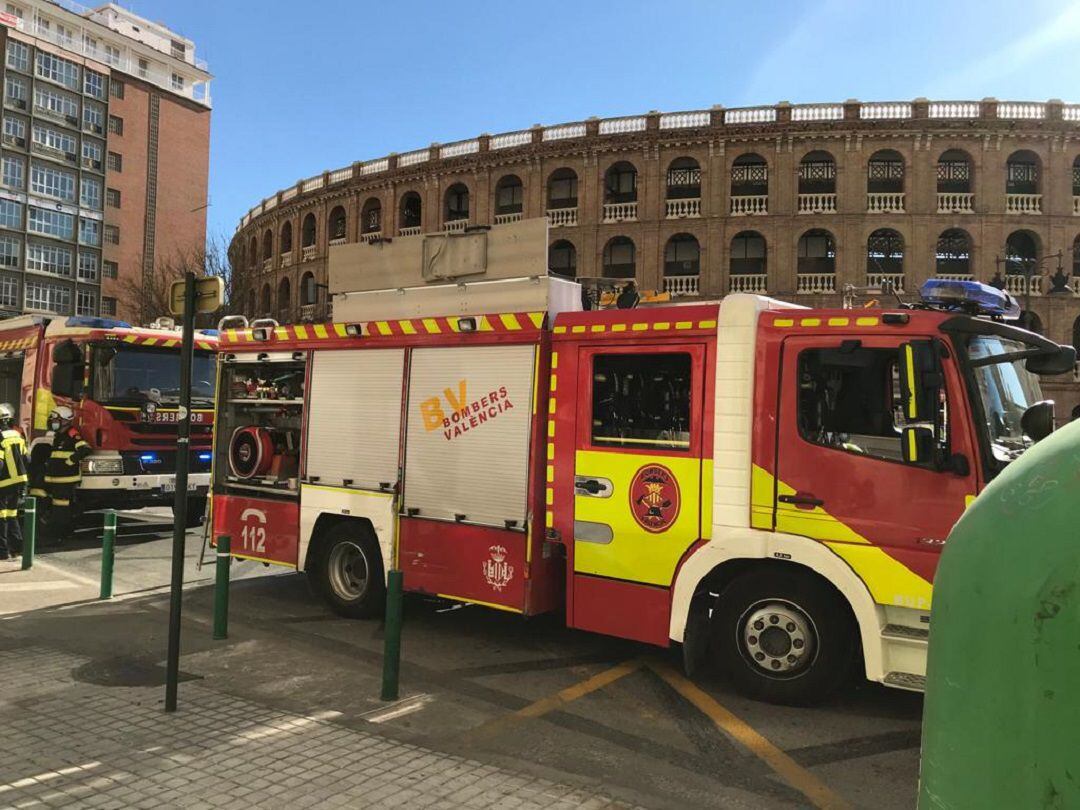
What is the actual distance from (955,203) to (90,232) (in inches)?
2397

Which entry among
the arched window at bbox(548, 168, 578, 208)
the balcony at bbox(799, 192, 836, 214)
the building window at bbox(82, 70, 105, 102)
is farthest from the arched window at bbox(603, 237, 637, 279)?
the building window at bbox(82, 70, 105, 102)

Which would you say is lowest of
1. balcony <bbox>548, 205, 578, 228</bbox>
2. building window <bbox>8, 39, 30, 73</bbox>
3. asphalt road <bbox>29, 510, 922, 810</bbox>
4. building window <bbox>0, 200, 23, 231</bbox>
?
asphalt road <bbox>29, 510, 922, 810</bbox>

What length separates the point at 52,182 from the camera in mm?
60188

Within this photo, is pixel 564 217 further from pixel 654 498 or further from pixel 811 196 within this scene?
pixel 654 498

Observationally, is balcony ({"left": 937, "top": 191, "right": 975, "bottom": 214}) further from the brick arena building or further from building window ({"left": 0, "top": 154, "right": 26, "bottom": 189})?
building window ({"left": 0, "top": 154, "right": 26, "bottom": 189})

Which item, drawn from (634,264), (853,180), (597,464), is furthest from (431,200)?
(597,464)

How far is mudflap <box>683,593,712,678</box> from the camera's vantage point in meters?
5.42

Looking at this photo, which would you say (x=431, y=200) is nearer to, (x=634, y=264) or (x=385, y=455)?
(x=634, y=264)

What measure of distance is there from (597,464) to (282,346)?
3768mm

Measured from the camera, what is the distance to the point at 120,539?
38.0ft

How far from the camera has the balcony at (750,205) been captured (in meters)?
35.0

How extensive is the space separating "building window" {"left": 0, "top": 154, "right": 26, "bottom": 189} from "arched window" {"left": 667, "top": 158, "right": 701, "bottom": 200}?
49.4m

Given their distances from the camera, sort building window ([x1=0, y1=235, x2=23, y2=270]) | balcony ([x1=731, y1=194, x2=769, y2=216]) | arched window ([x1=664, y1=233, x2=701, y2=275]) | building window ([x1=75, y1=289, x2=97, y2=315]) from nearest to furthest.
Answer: balcony ([x1=731, y1=194, x2=769, y2=216])
arched window ([x1=664, y1=233, x2=701, y2=275])
building window ([x1=0, y1=235, x2=23, y2=270])
building window ([x1=75, y1=289, x2=97, y2=315])

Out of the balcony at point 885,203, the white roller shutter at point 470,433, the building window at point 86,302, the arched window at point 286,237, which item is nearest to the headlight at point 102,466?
the white roller shutter at point 470,433
